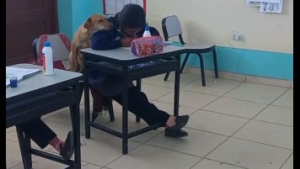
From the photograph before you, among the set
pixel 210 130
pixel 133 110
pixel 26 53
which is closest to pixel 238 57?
pixel 210 130

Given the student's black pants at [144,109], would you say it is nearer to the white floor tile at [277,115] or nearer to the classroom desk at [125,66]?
the classroom desk at [125,66]

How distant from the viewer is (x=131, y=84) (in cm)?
321

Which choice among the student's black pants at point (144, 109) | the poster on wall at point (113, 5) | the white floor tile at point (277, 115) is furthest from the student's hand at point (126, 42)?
the poster on wall at point (113, 5)

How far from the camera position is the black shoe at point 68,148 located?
253cm

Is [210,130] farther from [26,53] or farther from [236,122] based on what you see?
[26,53]

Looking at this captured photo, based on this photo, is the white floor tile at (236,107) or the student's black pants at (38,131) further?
the white floor tile at (236,107)

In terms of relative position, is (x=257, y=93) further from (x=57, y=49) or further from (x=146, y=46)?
(x=57, y=49)

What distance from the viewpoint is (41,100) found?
219 cm

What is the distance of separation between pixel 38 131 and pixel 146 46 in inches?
34.3

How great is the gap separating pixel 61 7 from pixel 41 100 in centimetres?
330

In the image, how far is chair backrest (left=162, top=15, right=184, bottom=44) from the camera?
15.1 feet

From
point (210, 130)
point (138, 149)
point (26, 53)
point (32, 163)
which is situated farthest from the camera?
point (26, 53)

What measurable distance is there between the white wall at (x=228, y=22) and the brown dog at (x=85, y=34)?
70.0 inches

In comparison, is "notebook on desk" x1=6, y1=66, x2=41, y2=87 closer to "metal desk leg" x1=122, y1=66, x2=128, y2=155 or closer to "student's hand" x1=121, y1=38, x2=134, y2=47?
"metal desk leg" x1=122, y1=66, x2=128, y2=155
